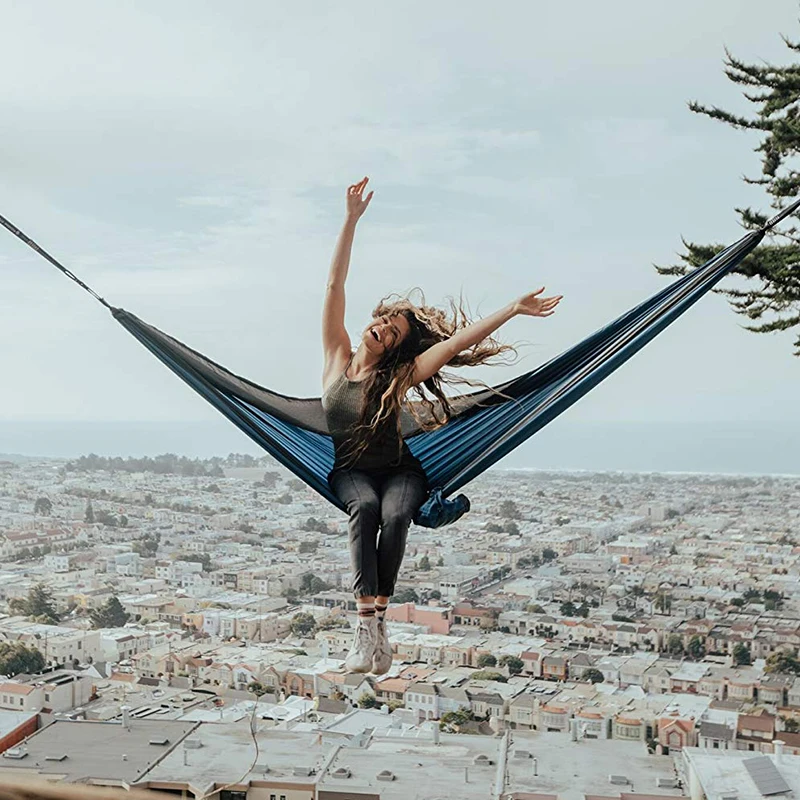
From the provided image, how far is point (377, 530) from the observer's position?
2.02 metres

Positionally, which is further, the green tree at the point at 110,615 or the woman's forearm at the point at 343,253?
the green tree at the point at 110,615

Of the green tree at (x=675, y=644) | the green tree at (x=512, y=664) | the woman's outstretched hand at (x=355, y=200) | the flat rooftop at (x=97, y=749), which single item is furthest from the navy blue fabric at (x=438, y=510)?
the green tree at (x=675, y=644)

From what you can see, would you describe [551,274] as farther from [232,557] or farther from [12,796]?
[12,796]

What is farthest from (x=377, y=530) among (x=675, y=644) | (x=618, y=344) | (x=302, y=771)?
(x=675, y=644)

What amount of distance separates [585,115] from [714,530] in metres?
3.27

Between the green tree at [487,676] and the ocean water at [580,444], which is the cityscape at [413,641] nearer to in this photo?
the green tree at [487,676]

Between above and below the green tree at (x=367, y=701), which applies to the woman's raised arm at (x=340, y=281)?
above

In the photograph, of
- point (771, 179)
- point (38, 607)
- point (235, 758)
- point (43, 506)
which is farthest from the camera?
point (43, 506)

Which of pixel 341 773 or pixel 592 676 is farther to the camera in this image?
pixel 592 676

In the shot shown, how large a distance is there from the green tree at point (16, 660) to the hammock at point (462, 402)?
5.96 metres

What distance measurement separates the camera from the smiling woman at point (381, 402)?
200cm

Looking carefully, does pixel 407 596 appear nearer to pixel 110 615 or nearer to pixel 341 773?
pixel 341 773

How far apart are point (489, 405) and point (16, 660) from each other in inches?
252

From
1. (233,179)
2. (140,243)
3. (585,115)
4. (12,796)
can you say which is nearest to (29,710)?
(140,243)
